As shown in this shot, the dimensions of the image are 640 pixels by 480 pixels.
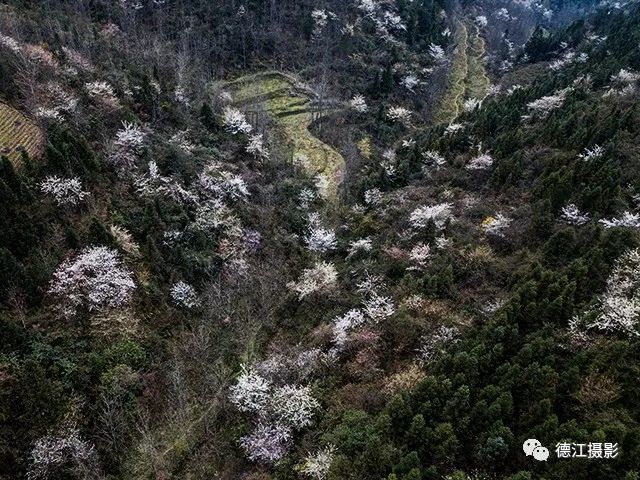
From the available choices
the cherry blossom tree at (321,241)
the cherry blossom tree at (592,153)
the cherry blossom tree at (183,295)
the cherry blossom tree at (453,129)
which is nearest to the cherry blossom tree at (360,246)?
the cherry blossom tree at (321,241)

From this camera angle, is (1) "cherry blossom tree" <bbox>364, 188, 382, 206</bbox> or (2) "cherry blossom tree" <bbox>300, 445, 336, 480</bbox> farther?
(1) "cherry blossom tree" <bbox>364, 188, 382, 206</bbox>

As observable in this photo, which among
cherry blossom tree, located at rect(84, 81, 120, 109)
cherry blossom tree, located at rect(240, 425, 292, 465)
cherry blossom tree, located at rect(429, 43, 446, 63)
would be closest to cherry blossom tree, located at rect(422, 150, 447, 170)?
cherry blossom tree, located at rect(84, 81, 120, 109)

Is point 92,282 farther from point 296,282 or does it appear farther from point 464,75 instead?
point 464,75

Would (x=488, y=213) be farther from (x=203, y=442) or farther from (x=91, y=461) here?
(x=91, y=461)

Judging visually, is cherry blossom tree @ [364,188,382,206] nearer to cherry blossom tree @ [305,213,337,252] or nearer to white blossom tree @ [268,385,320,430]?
cherry blossom tree @ [305,213,337,252]

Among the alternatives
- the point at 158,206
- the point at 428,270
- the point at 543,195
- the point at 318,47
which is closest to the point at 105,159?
the point at 158,206

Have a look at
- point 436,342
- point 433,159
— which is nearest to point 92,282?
point 436,342

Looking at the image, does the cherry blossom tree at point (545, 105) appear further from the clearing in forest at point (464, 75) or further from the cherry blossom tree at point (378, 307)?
the cherry blossom tree at point (378, 307)
